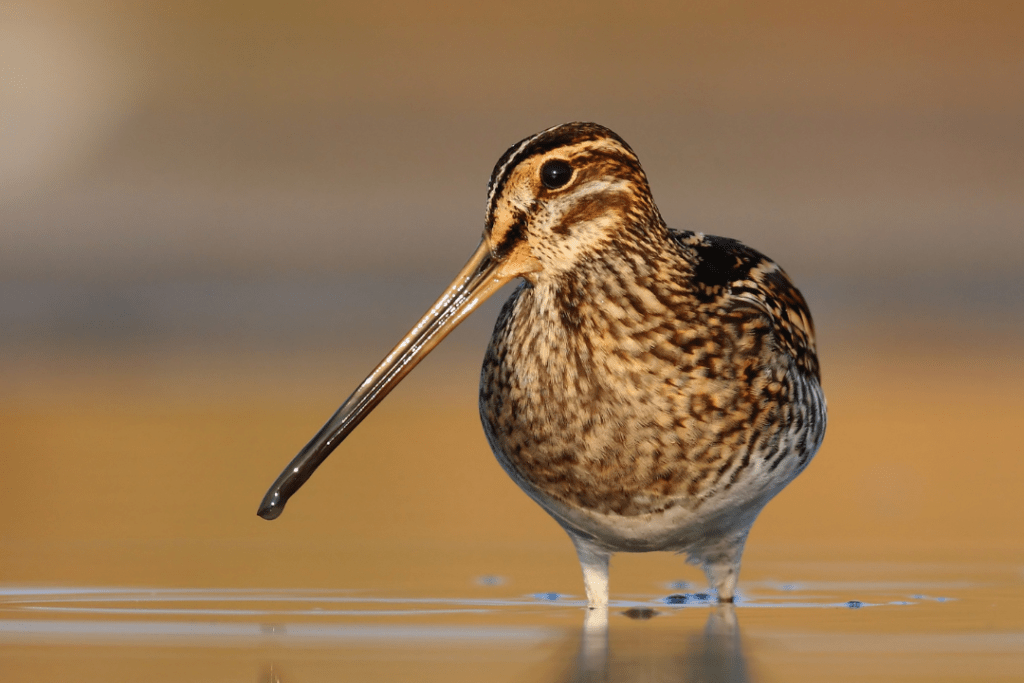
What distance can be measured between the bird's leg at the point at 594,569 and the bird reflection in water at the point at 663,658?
42cm

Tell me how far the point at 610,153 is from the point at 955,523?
9.07 ft

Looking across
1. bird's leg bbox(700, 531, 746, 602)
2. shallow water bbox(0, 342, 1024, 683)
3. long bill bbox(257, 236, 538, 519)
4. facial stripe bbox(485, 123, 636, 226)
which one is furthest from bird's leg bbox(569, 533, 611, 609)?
facial stripe bbox(485, 123, 636, 226)

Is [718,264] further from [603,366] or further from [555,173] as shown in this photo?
[555,173]

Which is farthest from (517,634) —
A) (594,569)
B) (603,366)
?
(603,366)

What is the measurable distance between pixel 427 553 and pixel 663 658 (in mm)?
2120

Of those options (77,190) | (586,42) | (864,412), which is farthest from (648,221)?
(586,42)

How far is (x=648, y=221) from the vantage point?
6402 millimetres

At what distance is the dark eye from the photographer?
19.9ft

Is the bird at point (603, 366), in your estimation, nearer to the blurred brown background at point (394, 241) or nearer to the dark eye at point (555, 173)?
the dark eye at point (555, 173)

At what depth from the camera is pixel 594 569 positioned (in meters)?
6.59

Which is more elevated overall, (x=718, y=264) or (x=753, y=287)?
(x=718, y=264)

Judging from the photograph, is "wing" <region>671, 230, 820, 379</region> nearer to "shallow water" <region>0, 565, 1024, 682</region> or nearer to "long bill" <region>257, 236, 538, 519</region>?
"long bill" <region>257, 236, 538, 519</region>

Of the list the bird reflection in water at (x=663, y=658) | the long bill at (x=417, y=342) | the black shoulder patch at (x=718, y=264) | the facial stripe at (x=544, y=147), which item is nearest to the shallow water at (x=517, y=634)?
the bird reflection in water at (x=663, y=658)

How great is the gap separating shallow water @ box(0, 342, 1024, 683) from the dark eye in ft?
4.84
